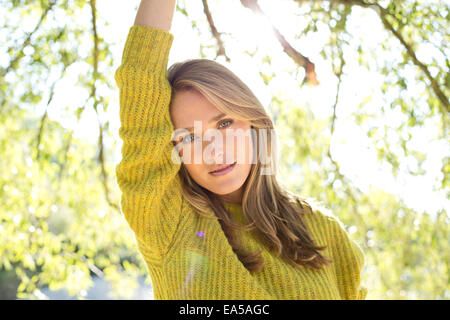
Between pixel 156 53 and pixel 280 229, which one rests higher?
pixel 156 53

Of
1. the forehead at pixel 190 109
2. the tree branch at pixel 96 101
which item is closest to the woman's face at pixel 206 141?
the forehead at pixel 190 109

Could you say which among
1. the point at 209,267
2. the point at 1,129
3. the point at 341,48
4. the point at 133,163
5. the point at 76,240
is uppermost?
the point at 341,48

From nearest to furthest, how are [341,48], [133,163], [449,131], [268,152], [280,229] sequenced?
[133,163], [280,229], [268,152], [449,131], [341,48]

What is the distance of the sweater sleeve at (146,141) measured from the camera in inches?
47.6

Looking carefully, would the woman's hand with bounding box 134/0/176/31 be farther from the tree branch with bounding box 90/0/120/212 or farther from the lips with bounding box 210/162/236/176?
the tree branch with bounding box 90/0/120/212

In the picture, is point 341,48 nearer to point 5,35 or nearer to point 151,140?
point 151,140

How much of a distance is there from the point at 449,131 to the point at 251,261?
4.30 feet

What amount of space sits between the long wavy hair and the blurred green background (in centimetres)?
59

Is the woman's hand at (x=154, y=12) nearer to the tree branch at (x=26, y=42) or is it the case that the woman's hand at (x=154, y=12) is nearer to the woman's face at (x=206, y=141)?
the woman's face at (x=206, y=141)

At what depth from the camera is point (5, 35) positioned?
2.33 m

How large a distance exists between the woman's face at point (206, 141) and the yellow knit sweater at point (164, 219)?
5cm

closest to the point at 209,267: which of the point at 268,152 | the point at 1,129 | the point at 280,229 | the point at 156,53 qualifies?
the point at 280,229

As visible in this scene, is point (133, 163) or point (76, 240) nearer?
point (133, 163)

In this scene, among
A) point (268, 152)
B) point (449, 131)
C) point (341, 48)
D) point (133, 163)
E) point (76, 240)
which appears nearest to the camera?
point (133, 163)
